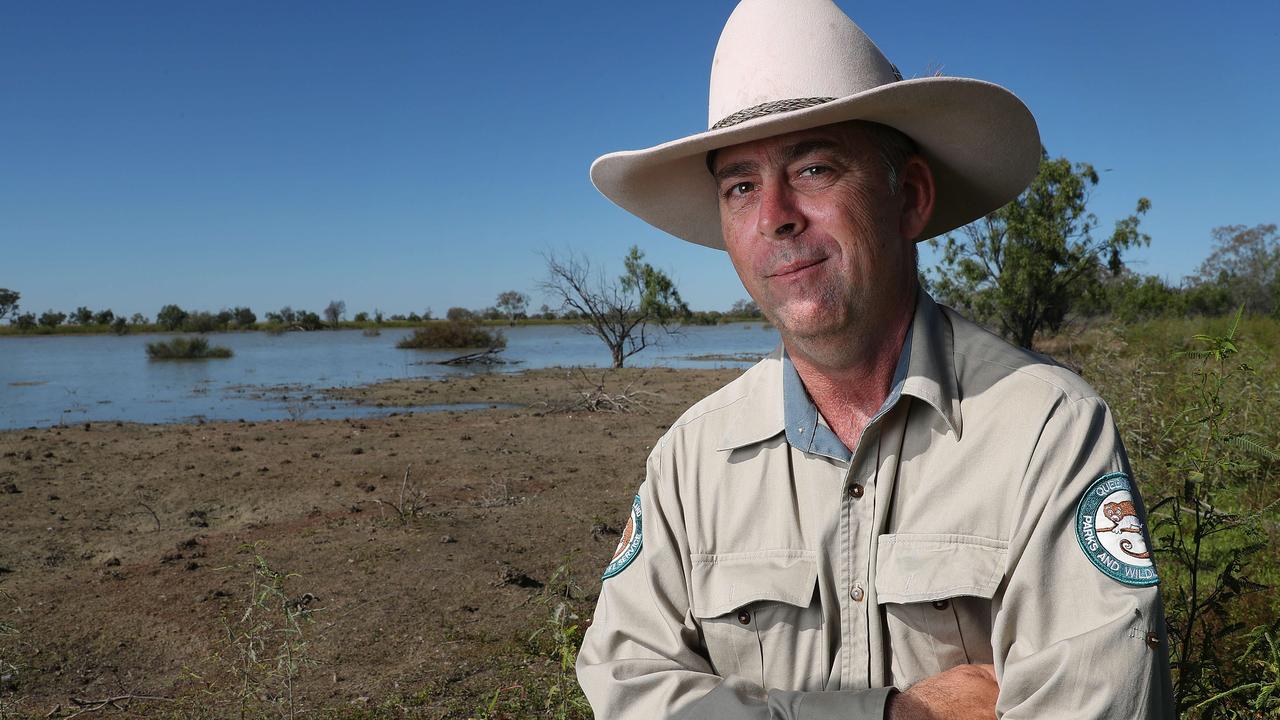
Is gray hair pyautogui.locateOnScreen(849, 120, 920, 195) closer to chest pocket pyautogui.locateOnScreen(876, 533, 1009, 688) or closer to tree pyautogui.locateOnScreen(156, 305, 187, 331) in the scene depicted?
chest pocket pyautogui.locateOnScreen(876, 533, 1009, 688)

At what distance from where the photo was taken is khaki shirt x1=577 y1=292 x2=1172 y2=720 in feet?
4.74

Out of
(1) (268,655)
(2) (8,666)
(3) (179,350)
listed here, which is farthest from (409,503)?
(3) (179,350)

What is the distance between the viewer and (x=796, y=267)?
1.84 metres

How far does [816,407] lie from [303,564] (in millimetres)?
4783

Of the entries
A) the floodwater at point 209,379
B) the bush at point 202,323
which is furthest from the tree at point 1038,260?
the bush at point 202,323

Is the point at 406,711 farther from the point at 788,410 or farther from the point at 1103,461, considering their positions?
the point at 1103,461

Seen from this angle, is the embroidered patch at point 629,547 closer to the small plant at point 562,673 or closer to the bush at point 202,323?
the small plant at point 562,673

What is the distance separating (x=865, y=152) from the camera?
1876mm

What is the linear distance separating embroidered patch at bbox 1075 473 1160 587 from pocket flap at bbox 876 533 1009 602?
6.1 inches

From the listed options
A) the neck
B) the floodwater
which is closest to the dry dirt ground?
the neck

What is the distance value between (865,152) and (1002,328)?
23.5 metres

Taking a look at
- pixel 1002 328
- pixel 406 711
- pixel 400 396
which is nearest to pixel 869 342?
pixel 406 711

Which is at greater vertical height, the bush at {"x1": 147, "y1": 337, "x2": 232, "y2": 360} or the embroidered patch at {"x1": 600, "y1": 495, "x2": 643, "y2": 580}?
the embroidered patch at {"x1": 600, "y1": 495, "x2": 643, "y2": 580}

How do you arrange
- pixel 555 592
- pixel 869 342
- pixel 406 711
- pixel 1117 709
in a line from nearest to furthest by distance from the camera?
pixel 1117 709
pixel 869 342
pixel 406 711
pixel 555 592
